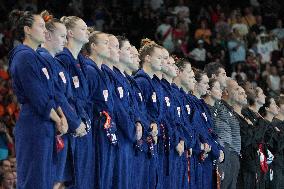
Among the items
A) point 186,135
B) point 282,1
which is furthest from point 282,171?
point 282,1

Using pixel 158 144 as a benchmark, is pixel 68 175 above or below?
below

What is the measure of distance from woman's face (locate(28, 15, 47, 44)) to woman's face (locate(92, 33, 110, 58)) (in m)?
Result: 0.88

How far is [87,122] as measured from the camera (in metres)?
6.71

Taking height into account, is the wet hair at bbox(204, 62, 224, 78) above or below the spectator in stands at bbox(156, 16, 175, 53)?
below

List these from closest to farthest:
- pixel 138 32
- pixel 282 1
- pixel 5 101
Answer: pixel 5 101
pixel 138 32
pixel 282 1

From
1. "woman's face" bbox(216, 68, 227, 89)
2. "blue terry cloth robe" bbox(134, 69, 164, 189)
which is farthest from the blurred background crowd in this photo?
"blue terry cloth robe" bbox(134, 69, 164, 189)

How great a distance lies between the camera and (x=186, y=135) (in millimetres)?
8750

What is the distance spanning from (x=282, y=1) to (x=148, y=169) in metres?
12.1

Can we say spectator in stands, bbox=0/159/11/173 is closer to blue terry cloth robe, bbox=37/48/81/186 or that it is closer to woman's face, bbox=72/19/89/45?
blue terry cloth robe, bbox=37/48/81/186

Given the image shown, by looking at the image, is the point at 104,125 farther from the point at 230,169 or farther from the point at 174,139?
the point at 230,169

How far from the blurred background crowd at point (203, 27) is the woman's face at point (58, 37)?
7.89 meters

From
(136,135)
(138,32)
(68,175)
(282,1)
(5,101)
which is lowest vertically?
(68,175)

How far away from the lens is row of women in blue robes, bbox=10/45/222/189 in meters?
6.30

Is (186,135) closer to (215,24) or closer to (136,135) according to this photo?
Answer: (136,135)
